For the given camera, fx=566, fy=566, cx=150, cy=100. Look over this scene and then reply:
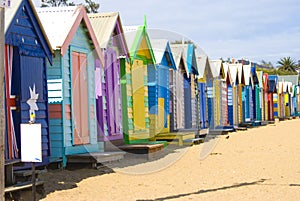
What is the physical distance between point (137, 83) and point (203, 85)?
9.79 meters

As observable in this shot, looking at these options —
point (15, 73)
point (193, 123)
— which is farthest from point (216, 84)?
point (15, 73)

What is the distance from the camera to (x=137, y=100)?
55.6ft

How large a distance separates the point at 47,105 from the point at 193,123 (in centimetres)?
1387

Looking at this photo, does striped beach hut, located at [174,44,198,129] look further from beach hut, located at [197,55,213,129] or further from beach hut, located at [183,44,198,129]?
beach hut, located at [197,55,213,129]

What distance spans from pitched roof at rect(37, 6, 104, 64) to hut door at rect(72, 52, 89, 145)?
710 millimetres

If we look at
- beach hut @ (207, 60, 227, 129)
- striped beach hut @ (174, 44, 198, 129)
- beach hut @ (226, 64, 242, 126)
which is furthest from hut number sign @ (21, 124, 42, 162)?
beach hut @ (226, 64, 242, 126)

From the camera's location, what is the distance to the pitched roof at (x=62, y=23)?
11.9m

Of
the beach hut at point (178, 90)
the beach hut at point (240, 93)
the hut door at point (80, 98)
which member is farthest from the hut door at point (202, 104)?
the hut door at point (80, 98)

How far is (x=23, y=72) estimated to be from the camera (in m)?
10.2

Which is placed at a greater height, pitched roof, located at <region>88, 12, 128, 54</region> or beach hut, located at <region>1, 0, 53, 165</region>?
pitched roof, located at <region>88, 12, 128, 54</region>

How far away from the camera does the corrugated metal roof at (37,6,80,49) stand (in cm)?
1191

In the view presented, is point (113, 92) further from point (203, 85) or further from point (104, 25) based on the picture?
point (203, 85)

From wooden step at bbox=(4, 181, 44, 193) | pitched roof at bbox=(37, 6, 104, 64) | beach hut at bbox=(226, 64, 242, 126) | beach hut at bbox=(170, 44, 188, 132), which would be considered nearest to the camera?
wooden step at bbox=(4, 181, 44, 193)

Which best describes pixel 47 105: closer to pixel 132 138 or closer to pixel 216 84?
pixel 132 138
